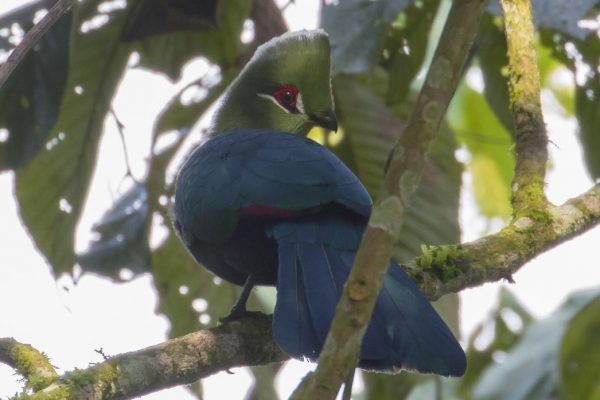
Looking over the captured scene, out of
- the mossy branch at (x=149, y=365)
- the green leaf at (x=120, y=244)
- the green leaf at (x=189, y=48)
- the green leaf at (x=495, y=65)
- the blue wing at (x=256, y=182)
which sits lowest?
the mossy branch at (x=149, y=365)

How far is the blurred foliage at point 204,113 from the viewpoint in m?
4.05

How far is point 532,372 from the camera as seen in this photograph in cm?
496

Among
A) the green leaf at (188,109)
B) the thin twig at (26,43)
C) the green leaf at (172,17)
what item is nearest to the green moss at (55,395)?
the thin twig at (26,43)

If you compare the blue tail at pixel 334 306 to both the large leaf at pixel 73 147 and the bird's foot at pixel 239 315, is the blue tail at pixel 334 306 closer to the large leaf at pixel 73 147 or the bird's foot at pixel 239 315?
the bird's foot at pixel 239 315

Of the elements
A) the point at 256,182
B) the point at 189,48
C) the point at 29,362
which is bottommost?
the point at 29,362

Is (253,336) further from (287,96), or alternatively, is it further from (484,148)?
(484,148)

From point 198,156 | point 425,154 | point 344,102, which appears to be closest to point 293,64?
point 198,156

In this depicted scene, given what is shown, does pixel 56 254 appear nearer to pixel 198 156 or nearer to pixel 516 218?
pixel 198 156

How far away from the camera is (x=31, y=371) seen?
7.63ft

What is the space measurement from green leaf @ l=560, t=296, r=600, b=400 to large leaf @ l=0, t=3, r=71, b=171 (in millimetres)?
2377

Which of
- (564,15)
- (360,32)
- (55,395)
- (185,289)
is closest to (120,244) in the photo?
(185,289)

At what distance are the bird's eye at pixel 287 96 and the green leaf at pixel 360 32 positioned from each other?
7.0 inches

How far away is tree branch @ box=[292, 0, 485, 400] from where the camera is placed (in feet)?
6.40

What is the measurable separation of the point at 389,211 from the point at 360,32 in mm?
2073
